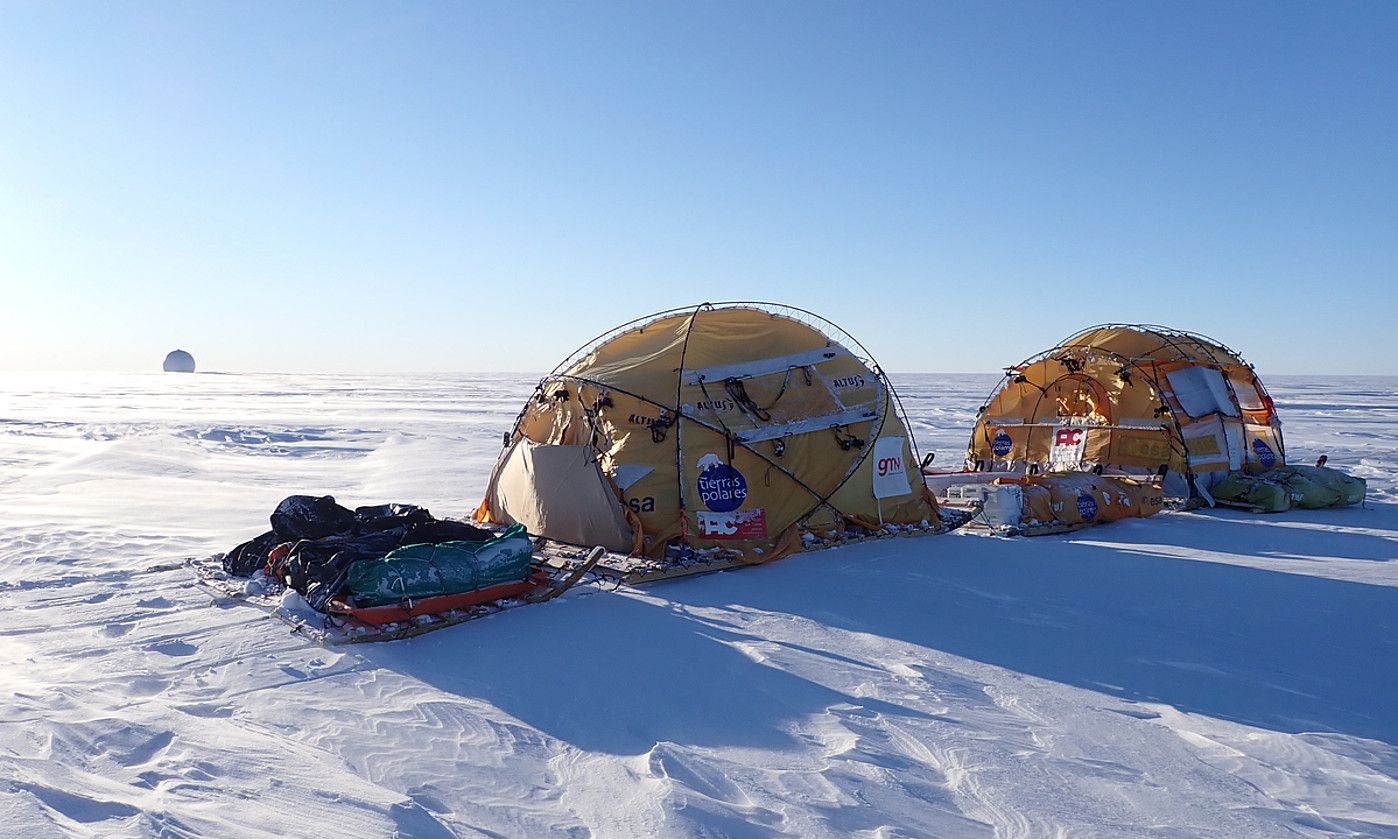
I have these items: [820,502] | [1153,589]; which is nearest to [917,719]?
[1153,589]

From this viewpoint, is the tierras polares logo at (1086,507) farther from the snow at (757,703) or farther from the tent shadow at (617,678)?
the tent shadow at (617,678)

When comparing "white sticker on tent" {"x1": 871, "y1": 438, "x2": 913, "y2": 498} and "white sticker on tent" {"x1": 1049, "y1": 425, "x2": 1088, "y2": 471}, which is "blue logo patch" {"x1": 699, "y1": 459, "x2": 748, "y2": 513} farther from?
"white sticker on tent" {"x1": 1049, "y1": 425, "x2": 1088, "y2": 471}

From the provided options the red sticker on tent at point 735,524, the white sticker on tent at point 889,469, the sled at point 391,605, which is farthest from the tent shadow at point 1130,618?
the sled at point 391,605

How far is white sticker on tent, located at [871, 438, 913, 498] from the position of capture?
11.1 metres

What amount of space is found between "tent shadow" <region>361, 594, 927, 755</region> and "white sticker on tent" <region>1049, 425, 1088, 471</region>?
985 centimetres

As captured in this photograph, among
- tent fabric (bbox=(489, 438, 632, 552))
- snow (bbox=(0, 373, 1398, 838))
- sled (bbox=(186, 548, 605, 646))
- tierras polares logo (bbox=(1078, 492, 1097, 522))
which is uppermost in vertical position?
tent fabric (bbox=(489, 438, 632, 552))

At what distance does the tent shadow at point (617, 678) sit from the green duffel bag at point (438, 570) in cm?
39

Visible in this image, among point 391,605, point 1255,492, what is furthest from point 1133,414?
point 391,605

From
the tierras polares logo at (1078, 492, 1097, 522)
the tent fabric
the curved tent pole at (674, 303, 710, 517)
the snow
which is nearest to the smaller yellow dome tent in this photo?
the tierras polares logo at (1078, 492, 1097, 522)

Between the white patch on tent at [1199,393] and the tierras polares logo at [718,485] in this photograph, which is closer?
the tierras polares logo at [718,485]

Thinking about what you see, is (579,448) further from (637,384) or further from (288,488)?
(288,488)

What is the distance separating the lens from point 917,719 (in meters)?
5.46

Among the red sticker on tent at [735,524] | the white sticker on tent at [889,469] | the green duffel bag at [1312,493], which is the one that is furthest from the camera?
the green duffel bag at [1312,493]

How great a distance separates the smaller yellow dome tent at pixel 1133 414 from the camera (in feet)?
47.0
